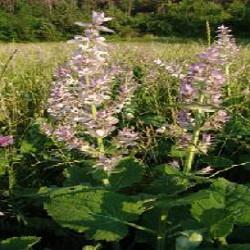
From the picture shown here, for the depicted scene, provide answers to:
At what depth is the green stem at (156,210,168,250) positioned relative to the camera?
2332 mm

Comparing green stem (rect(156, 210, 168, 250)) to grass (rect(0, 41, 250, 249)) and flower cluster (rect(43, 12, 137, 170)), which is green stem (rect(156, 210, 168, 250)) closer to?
grass (rect(0, 41, 250, 249))

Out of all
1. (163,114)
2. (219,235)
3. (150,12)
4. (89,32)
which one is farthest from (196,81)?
(150,12)

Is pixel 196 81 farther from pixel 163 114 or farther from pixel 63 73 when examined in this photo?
pixel 163 114

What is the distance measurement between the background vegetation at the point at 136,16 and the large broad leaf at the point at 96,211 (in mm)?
29313

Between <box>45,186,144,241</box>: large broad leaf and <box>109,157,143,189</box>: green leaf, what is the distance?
0.67 ft

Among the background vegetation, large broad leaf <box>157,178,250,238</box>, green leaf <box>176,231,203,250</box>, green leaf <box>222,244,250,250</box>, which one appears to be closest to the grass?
large broad leaf <box>157,178,250,238</box>

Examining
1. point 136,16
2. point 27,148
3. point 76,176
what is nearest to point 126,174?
point 76,176

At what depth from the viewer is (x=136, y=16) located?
37812 millimetres

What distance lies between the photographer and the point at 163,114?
13.4ft

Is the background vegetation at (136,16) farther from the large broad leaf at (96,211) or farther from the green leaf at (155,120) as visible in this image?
the large broad leaf at (96,211)

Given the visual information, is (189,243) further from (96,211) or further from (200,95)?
(200,95)

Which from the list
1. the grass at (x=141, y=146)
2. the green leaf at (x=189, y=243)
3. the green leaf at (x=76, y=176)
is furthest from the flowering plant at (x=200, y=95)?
the green leaf at (x=189, y=243)

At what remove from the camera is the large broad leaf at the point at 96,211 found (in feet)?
7.47

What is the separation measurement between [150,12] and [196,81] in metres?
38.3
